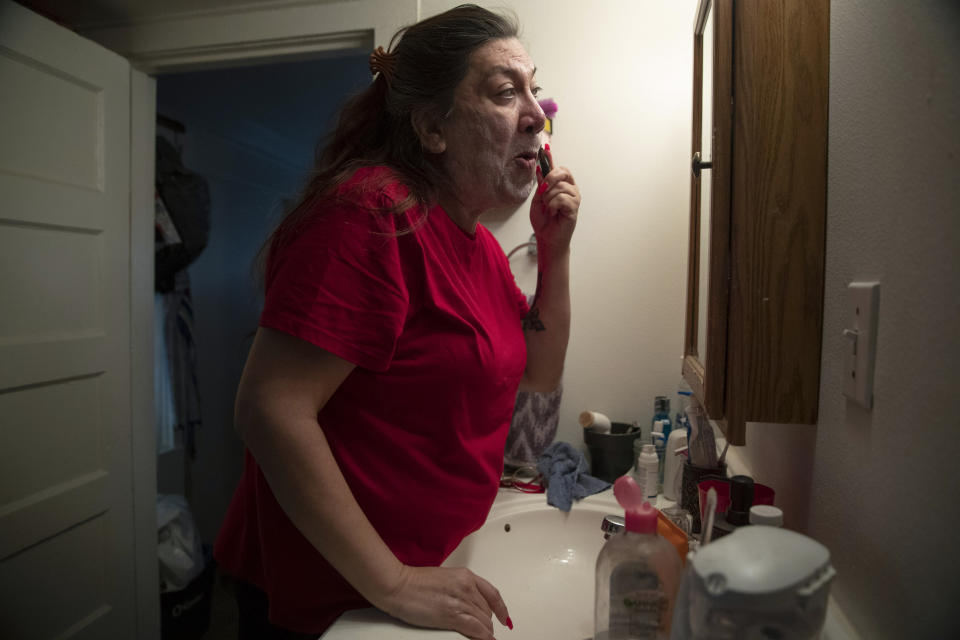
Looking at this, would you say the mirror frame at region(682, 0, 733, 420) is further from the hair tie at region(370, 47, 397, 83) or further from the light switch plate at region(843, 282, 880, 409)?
the hair tie at region(370, 47, 397, 83)

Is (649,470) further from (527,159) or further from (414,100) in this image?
(414,100)

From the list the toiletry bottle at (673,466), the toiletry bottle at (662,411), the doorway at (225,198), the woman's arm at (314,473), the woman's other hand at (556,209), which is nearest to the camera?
the woman's arm at (314,473)

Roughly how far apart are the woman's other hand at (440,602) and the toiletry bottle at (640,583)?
195 millimetres

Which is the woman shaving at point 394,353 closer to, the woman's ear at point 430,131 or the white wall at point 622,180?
the woman's ear at point 430,131

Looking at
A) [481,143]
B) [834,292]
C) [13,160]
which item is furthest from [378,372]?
[13,160]

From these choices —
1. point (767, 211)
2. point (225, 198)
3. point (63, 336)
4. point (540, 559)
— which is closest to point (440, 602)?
point (540, 559)

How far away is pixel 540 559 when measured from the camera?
1028 mm

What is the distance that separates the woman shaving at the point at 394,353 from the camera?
59 cm

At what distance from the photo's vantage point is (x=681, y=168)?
4.32 feet

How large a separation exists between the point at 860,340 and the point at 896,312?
5 cm

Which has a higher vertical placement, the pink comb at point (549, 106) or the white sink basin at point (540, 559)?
the pink comb at point (549, 106)

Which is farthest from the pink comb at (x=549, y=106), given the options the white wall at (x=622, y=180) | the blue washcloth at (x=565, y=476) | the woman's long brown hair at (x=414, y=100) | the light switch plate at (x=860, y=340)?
the light switch plate at (x=860, y=340)

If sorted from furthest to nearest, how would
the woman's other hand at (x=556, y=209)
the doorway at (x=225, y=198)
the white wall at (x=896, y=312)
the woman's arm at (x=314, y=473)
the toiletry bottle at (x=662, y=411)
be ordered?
1. the doorway at (x=225, y=198)
2. the toiletry bottle at (x=662, y=411)
3. the woman's other hand at (x=556, y=209)
4. the woman's arm at (x=314, y=473)
5. the white wall at (x=896, y=312)

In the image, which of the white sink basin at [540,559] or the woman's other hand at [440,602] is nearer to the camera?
the woman's other hand at [440,602]
